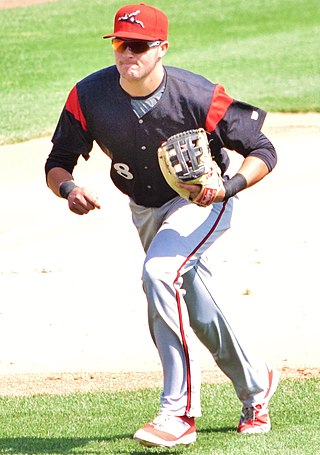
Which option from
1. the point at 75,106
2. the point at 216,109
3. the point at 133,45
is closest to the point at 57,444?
the point at 75,106

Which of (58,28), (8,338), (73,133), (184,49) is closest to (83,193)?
(73,133)

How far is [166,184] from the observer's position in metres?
5.63

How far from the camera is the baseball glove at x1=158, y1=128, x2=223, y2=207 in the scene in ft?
17.0

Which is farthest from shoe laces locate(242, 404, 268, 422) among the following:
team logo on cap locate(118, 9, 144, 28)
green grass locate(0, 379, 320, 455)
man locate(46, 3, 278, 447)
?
team logo on cap locate(118, 9, 144, 28)

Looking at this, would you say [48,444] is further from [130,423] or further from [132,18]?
[132,18]

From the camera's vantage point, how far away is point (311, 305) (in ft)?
28.5

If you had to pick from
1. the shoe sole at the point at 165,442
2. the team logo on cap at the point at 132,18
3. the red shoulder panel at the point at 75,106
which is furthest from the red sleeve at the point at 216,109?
the shoe sole at the point at 165,442

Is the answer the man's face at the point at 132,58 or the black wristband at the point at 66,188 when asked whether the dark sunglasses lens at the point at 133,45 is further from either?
the black wristband at the point at 66,188

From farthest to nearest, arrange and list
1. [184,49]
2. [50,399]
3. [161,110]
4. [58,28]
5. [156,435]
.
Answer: [58,28], [184,49], [50,399], [161,110], [156,435]

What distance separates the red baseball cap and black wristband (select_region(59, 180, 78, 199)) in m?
0.72

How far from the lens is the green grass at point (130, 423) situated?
208 inches

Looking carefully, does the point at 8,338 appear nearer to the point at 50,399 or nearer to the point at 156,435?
the point at 50,399

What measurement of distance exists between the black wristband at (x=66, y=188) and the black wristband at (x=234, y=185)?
73 cm

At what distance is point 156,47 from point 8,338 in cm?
343
